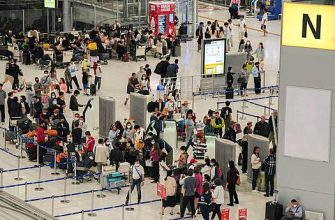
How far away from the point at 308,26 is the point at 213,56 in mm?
16445

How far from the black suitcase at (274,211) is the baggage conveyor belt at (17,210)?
19.5 feet

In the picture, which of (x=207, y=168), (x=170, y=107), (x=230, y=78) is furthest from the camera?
(x=230, y=78)

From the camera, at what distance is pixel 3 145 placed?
120 feet

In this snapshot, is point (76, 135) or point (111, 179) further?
point (76, 135)

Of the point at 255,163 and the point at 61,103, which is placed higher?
the point at 61,103

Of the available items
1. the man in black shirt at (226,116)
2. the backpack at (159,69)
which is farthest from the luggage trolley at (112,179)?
the backpack at (159,69)

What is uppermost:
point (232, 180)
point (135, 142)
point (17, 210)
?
point (135, 142)

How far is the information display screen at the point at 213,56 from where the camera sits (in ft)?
146

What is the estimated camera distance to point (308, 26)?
2822cm

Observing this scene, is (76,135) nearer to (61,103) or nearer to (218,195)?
(61,103)

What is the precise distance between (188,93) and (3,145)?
10.6 m

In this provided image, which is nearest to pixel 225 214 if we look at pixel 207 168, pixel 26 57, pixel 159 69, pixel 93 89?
pixel 207 168

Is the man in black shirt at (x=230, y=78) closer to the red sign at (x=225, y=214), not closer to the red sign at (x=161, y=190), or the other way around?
the red sign at (x=161, y=190)

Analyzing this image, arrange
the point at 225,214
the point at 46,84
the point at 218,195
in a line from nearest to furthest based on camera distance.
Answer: the point at 225,214 < the point at 218,195 < the point at 46,84
